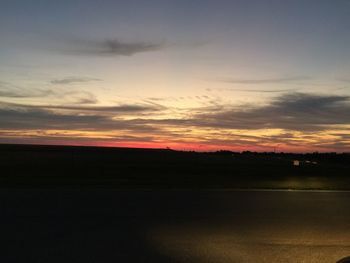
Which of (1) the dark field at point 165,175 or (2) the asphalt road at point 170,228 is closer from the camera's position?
(2) the asphalt road at point 170,228

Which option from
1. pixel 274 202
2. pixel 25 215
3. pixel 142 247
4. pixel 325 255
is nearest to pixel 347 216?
pixel 274 202

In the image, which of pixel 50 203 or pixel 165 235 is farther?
pixel 50 203

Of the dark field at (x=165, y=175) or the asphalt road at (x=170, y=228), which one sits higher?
the dark field at (x=165, y=175)

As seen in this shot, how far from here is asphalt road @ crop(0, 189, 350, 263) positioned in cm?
794

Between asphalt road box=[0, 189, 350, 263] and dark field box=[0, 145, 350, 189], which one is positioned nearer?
asphalt road box=[0, 189, 350, 263]

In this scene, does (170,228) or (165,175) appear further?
(165,175)

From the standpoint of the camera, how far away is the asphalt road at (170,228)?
7941 millimetres

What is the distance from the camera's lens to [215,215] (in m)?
12.2

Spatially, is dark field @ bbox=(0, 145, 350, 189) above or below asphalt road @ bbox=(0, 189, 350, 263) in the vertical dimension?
above

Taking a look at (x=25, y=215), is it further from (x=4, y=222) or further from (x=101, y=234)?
(x=101, y=234)

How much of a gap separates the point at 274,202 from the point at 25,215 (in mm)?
7340

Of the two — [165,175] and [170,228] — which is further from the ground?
[165,175]

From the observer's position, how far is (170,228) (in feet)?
33.8

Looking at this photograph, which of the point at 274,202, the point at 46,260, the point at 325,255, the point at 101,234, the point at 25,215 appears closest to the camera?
the point at 46,260
